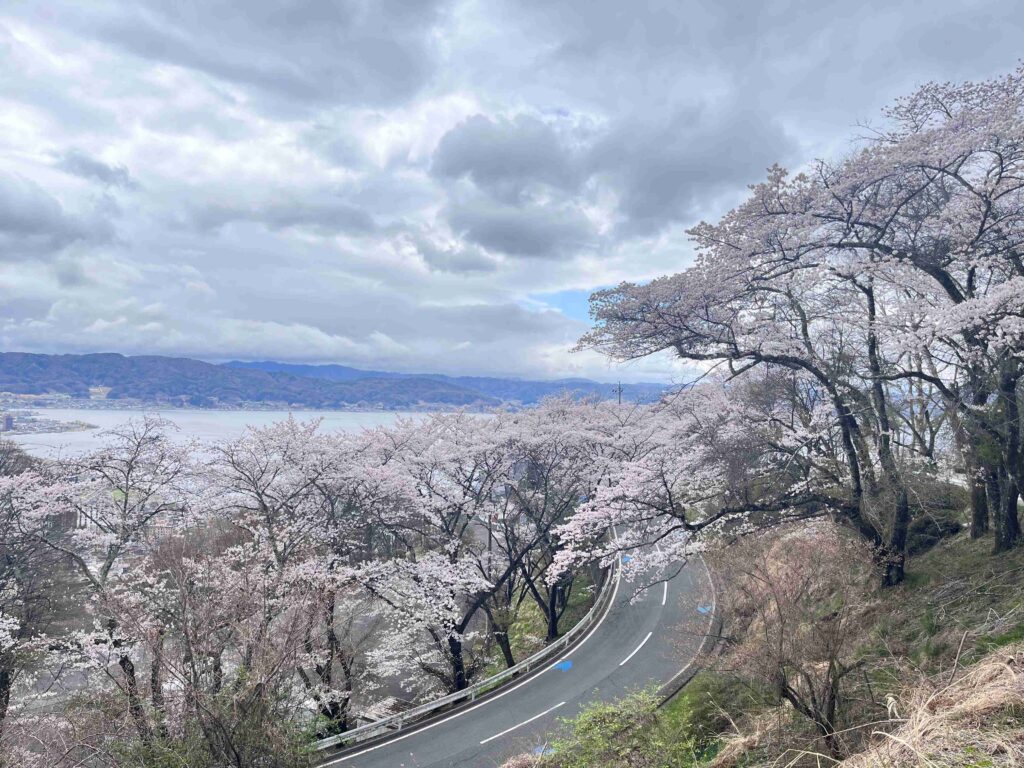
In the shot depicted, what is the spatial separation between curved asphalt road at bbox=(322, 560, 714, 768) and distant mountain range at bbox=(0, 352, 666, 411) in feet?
267

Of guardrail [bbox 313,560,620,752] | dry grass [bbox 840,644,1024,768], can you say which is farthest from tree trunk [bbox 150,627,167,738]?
dry grass [bbox 840,644,1024,768]

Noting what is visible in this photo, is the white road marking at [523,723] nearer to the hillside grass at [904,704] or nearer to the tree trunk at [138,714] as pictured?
the hillside grass at [904,704]

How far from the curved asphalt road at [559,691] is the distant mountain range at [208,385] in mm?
81494

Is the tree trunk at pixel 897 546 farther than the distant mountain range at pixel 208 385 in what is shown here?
No

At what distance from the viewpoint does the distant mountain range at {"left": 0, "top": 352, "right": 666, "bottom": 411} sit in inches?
4592

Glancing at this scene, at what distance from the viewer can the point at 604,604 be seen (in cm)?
2228

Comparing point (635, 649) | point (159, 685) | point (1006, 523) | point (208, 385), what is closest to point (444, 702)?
point (635, 649)

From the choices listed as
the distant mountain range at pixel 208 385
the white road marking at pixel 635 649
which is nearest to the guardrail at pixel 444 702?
the white road marking at pixel 635 649

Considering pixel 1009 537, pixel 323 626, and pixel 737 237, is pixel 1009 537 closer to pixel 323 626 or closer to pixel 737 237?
pixel 737 237

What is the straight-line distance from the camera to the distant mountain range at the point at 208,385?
116625 mm

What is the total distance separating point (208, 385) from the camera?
Answer: 141375 mm

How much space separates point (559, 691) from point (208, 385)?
149985mm

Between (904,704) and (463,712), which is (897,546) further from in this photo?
(463,712)

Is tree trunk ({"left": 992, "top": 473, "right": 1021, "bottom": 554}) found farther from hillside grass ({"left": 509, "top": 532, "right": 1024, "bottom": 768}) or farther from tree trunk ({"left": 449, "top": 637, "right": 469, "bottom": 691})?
tree trunk ({"left": 449, "top": 637, "right": 469, "bottom": 691})
